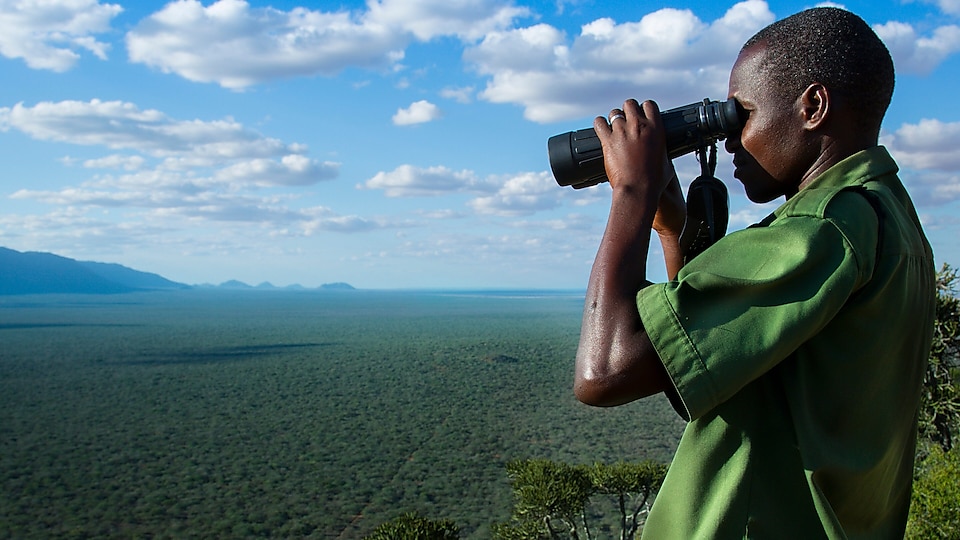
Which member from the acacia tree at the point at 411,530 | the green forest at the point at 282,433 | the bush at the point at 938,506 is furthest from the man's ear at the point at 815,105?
the green forest at the point at 282,433

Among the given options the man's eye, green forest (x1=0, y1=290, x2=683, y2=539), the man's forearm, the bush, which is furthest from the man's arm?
green forest (x1=0, y1=290, x2=683, y2=539)

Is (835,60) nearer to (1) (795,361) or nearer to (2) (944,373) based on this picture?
(1) (795,361)

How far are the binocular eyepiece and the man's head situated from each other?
4 centimetres

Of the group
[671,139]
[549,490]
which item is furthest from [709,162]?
[549,490]

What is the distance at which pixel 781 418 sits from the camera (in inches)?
43.6

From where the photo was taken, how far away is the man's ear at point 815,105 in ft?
3.94

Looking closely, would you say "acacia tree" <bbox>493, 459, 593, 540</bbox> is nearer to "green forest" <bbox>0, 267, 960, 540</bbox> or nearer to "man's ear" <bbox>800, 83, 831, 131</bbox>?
"green forest" <bbox>0, 267, 960, 540</bbox>

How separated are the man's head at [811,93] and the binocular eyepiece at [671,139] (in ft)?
0.13

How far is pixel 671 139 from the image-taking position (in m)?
1.34

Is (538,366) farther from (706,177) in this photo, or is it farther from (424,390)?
(706,177)

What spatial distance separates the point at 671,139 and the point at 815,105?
0.23 metres

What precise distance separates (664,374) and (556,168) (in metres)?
0.50

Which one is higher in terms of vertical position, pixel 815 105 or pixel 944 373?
pixel 815 105

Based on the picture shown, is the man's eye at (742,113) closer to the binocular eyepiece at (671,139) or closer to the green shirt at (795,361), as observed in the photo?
the binocular eyepiece at (671,139)
